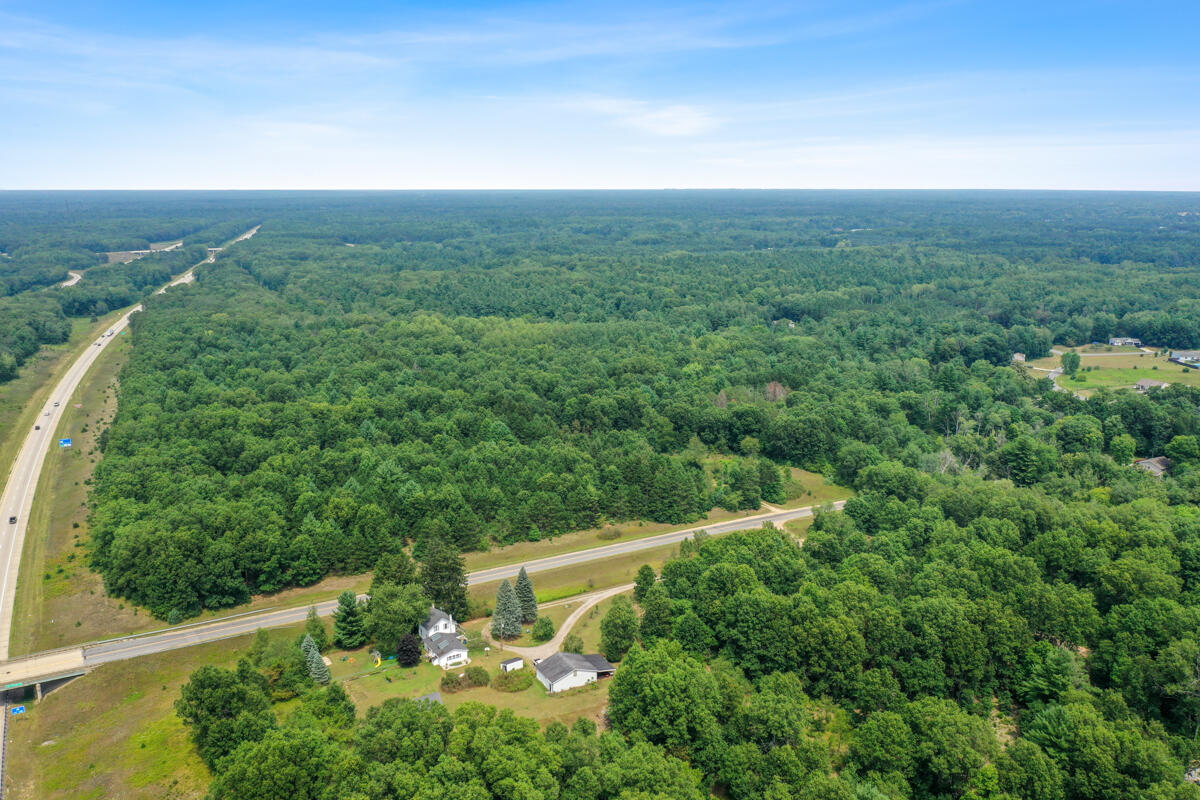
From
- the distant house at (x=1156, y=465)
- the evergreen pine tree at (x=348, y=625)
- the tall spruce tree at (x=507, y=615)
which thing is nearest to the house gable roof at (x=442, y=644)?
the tall spruce tree at (x=507, y=615)

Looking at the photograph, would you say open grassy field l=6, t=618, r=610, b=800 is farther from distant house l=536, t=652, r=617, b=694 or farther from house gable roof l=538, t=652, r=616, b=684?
house gable roof l=538, t=652, r=616, b=684

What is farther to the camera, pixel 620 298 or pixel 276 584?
pixel 620 298

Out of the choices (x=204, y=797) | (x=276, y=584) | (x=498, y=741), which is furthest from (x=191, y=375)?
(x=498, y=741)

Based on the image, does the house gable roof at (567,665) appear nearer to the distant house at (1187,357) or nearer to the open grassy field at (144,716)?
the open grassy field at (144,716)

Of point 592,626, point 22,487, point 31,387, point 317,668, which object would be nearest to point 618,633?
point 592,626

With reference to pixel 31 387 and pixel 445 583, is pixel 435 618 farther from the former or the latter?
pixel 31 387

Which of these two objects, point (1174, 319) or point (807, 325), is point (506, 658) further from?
point (1174, 319)
